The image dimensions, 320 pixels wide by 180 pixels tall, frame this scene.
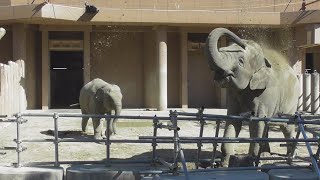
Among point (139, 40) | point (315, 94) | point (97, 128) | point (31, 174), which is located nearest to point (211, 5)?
point (139, 40)

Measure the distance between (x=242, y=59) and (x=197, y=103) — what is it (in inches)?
595

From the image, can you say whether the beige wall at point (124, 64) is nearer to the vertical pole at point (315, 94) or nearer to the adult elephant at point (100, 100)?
the vertical pole at point (315, 94)

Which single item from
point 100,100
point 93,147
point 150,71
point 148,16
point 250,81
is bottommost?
point 93,147

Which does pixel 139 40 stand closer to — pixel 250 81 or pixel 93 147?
pixel 93 147

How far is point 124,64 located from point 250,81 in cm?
1434

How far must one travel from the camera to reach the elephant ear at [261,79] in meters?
7.22

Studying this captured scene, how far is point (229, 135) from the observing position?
7562 millimetres

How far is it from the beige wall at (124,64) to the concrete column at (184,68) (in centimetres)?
186

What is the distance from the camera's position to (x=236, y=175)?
5.52 metres

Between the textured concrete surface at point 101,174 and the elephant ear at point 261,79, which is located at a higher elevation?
the elephant ear at point 261,79

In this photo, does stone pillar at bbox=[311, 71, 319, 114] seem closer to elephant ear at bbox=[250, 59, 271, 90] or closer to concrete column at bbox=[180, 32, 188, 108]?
concrete column at bbox=[180, 32, 188, 108]

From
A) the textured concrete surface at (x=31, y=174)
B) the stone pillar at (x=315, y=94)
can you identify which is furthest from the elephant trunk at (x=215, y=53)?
the stone pillar at (x=315, y=94)

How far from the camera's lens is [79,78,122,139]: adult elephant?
1082 centimetres

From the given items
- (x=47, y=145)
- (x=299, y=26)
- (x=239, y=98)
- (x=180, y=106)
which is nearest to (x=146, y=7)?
(x=180, y=106)
